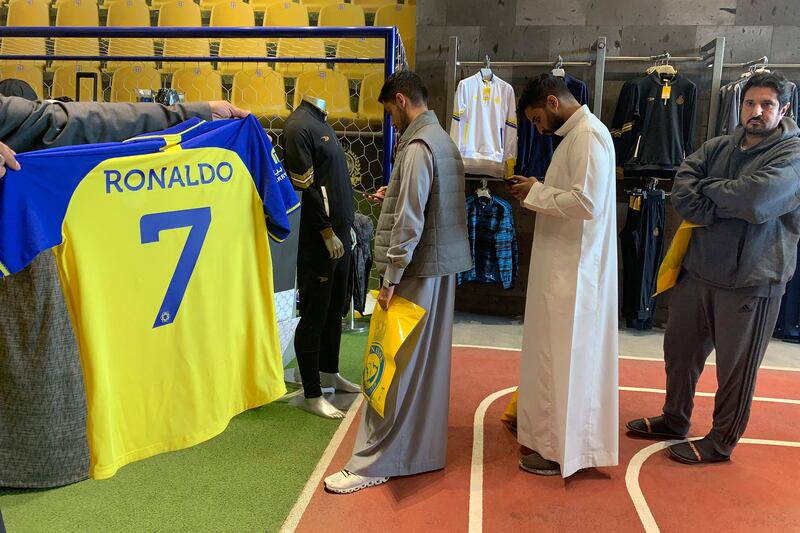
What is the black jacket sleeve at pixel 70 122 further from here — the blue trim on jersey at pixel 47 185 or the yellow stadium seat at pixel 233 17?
the yellow stadium seat at pixel 233 17

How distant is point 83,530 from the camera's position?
6.48 ft

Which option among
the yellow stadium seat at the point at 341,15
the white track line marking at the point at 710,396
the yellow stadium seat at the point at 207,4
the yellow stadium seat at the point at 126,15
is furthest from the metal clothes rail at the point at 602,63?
the yellow stadium seat at the point at 126,15

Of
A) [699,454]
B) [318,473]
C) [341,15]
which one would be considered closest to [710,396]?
[699,454]

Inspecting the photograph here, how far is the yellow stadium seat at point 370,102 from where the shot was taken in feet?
19.6

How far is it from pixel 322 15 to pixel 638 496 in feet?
20.3

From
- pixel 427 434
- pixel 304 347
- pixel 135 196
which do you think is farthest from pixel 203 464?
pixel 135 196

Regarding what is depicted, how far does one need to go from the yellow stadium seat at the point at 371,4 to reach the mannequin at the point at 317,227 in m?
4.44

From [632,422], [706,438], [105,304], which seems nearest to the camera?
[105,304]

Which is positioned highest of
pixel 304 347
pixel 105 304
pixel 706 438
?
pixel 105 304

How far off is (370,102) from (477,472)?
4.62 metres

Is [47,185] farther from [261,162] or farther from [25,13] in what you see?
[25,13]

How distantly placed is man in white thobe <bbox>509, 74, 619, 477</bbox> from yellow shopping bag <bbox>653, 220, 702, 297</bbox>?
0.46 metres

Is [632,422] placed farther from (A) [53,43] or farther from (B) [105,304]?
(A) [53,43]

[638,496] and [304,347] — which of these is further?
[304,347]
